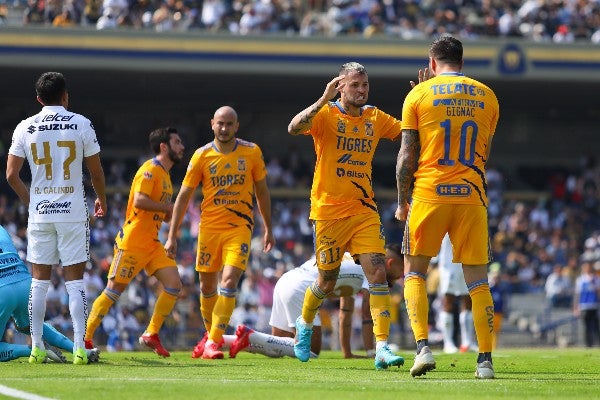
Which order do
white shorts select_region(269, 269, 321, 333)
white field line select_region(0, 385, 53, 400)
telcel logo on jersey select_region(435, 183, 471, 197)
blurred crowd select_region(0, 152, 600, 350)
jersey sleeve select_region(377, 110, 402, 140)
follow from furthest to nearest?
blurred crowd select_region(0, 152, 600, 350) < white shorts select_region(269, 269, 321, 333) < jersey sleeve select_region(377, 110, 402, 140) < telcel logo on jersey select_region(435, 183, 471, 197) < white field line select_region(0, 385, 53, 400)

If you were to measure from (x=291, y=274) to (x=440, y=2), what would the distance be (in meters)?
21.8

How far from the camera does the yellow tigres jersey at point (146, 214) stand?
43.8ft

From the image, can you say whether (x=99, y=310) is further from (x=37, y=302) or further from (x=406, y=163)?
(x=406, y=163)

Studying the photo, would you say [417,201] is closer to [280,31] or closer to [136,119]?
[280,31]

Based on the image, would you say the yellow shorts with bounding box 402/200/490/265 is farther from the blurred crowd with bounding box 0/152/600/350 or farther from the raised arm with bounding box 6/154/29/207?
the blurred crowd with bounding box 0/152/600/350

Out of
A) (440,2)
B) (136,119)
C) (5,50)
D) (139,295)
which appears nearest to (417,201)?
(139,295)

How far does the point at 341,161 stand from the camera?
1105 cm

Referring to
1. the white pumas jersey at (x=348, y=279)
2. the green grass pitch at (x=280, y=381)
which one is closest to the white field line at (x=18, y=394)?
the green grass pitch at (x=280, y=381)

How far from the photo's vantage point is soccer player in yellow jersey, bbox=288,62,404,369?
35.7 ft

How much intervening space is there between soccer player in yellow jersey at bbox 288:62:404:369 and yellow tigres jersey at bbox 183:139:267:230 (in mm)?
2084

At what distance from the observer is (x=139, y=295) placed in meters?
24.3

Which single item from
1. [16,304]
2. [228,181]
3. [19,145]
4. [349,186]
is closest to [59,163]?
[19,145]

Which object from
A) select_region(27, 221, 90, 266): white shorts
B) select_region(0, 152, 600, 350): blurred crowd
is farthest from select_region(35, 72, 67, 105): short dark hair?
select_region(0, 152, 600, 350): blurred crowd

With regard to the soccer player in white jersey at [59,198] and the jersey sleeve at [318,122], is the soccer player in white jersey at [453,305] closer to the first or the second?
the jersey sleeve at [318,122]
